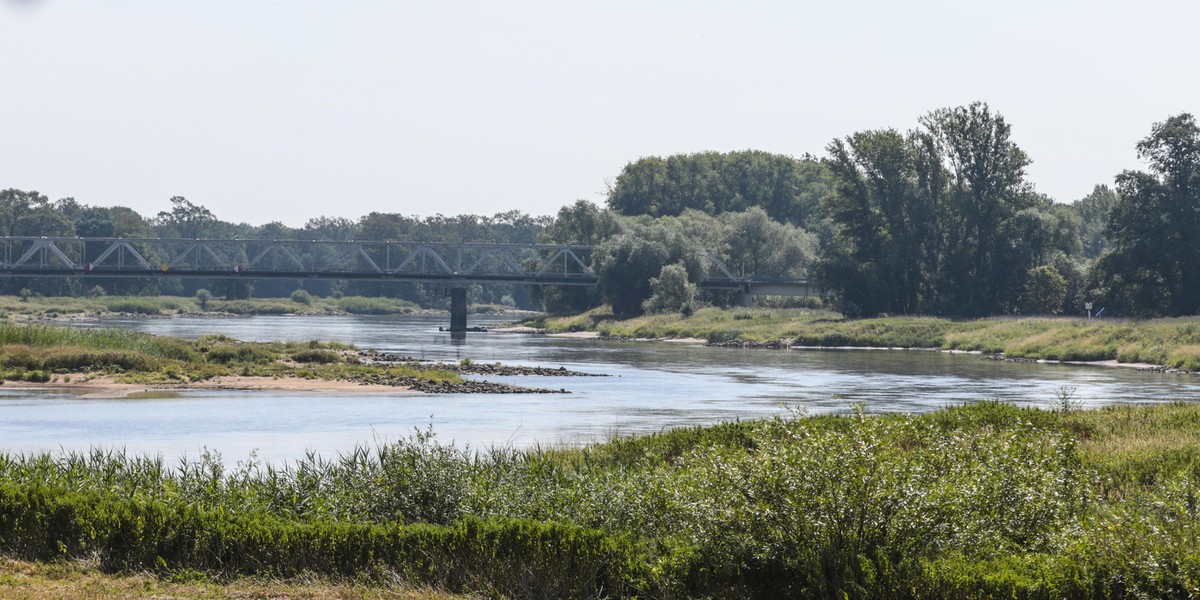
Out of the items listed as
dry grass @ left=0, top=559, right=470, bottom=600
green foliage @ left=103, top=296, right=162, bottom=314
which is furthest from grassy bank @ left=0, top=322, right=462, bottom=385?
green foliage @ left=103, top=296, right=162, bottom=314

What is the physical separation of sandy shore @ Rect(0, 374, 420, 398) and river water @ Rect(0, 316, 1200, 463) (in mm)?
1814

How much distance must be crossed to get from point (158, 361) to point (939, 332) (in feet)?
201

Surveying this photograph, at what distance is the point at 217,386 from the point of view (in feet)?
189

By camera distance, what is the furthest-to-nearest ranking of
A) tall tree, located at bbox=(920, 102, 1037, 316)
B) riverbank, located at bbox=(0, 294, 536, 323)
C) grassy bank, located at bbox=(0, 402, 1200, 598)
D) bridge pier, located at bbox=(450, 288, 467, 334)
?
riverbank, located at bbox=(0, 294, 536, 323), bridge pier, located at bbox=(450, 288, 467, 334), tall tree, located at bbox=(920, 102, 1037, 316), grassy bank, located at bbox=(0, 402, 1200, 598)

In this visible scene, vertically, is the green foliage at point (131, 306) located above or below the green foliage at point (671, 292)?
below

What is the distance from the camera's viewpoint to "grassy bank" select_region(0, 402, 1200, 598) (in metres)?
13.5

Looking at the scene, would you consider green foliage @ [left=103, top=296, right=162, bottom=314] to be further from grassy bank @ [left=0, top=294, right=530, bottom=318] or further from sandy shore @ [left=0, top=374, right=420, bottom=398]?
sandy shore @ [left=0, top=374, right=420, bottom=398]

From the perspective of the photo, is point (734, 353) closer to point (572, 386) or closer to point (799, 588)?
point (572, 386)

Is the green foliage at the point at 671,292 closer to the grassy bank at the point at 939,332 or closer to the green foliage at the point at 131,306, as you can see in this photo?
the grassy bank at the point at 939,332

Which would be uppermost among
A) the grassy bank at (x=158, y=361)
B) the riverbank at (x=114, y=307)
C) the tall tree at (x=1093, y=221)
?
the tall tree at (x=1093, y=221)

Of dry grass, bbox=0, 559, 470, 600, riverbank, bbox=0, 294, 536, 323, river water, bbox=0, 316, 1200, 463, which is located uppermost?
riverbank, bbox=0, 294, 536, 323

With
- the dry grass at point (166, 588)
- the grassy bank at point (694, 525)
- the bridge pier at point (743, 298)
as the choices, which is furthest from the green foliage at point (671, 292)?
the dry grass at point (166, 588)

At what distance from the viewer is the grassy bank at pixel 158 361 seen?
58.7m

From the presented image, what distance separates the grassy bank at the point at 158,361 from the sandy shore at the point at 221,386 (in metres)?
0.70
